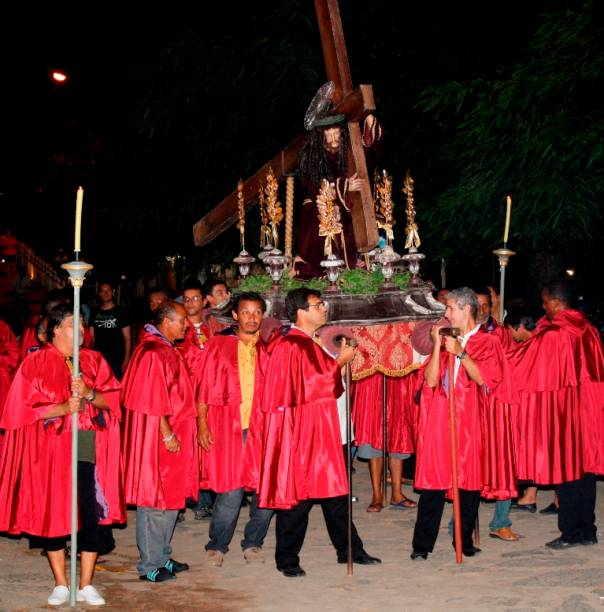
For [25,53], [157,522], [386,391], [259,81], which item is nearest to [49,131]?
[25,53]

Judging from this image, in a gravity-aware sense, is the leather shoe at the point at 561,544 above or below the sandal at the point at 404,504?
below

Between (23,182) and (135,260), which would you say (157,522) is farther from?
(23,182)

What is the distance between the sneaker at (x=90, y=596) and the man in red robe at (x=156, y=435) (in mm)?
596

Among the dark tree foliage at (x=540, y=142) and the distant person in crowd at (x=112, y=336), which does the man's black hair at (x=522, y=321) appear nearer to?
the dark tree foliage at (x=540, y=142)

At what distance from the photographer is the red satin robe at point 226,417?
310 inches

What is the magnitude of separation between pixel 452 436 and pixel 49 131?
1975cm

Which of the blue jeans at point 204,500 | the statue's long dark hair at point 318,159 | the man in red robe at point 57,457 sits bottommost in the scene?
the blue jeans at point 204,500

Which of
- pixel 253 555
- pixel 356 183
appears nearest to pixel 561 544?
pixel 253 555

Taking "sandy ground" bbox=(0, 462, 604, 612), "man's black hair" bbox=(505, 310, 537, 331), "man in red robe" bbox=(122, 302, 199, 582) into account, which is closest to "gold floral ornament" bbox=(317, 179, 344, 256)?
"man in red robe" bbox=(122, 302, 199, 582)

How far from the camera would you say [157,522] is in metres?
7.50

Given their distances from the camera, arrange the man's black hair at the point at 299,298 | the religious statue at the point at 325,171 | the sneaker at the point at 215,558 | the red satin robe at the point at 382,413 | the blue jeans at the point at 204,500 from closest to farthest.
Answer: the man's black hair at the point at 299,298
the sneaker at the point at 215,558
the religious statue at the point at 325,171
the blue jeans at the point at 204,500
the red satin robe at the point at 382,413

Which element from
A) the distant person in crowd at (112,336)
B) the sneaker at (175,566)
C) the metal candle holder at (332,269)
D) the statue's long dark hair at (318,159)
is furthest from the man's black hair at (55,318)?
the distant person in crowd at (112,336)

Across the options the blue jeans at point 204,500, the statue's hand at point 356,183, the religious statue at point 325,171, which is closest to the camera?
the statue's hand at point 356,183

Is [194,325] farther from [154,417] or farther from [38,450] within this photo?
[38,450]
